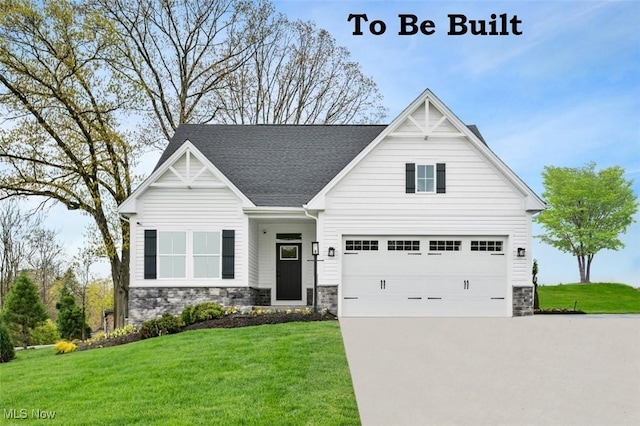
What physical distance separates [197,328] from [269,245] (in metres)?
4.92

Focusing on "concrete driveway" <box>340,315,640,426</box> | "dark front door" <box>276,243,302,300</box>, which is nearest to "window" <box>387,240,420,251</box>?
"concrete driveway" <box>340,315,640,426</box>

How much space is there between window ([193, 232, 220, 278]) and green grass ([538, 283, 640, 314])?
17.4 meters

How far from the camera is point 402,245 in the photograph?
60.2 feet

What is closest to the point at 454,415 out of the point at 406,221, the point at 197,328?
the point at 197,328

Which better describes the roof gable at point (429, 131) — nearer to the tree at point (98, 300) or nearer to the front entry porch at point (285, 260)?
the front entry porch at point (285, 260)

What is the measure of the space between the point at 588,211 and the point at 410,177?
25.6 m

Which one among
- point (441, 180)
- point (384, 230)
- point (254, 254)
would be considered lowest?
point (254, 254)

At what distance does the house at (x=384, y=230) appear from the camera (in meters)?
18.2

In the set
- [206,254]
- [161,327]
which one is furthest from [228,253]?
[161,327]

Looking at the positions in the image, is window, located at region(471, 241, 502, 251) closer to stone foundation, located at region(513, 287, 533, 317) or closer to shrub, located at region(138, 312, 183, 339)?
stone foundation, located at region(513, 287, 533, 317)

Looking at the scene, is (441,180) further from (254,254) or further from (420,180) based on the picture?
(254,254)

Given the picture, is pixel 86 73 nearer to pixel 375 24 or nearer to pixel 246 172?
pixel 246 172

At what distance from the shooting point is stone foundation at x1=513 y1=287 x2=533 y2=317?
59.8 feet

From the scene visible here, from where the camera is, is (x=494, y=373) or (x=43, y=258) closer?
(x=494, y=373)
